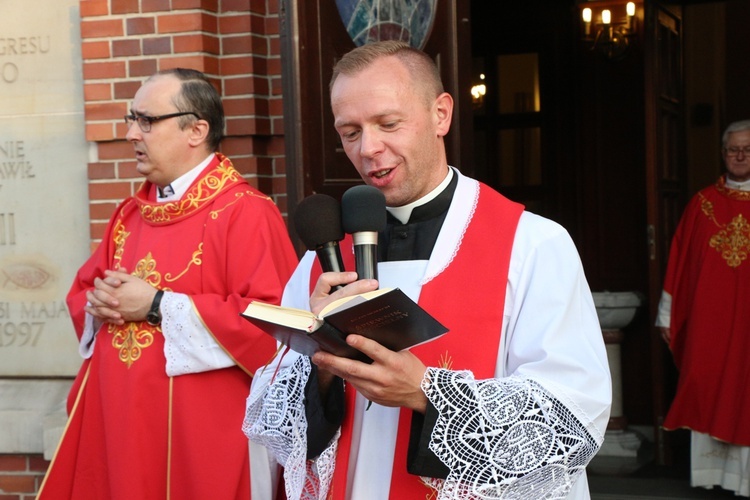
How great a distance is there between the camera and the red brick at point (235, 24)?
4934 mm

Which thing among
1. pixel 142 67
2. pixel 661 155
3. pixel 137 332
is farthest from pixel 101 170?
pixel 661 155

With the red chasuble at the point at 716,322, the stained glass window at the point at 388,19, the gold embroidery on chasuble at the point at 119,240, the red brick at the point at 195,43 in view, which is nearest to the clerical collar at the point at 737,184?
the red chasuble at the point at 716,322

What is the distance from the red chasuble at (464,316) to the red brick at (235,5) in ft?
9.24

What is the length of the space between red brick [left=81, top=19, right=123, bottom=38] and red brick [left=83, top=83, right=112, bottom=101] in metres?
0.22

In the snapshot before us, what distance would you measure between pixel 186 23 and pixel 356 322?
3.24 m

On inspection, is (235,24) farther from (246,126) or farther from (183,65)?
(246,126)

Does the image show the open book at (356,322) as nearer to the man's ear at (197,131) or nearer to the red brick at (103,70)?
the man's ear at (197,131)

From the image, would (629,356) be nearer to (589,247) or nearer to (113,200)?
(589,247)

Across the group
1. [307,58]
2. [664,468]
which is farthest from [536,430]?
[664,468]

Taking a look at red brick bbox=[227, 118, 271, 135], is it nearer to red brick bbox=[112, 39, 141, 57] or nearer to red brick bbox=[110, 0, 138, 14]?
red brick bbox=[112, 39, 141, 57]

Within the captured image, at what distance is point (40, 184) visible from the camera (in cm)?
528

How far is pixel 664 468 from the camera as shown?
23.4ft

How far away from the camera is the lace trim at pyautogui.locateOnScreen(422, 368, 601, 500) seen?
2.09m

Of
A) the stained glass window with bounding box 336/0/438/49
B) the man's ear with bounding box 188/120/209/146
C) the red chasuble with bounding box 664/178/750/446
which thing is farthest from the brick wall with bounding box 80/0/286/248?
the red chasuble with bounding box 664/178/750/446
